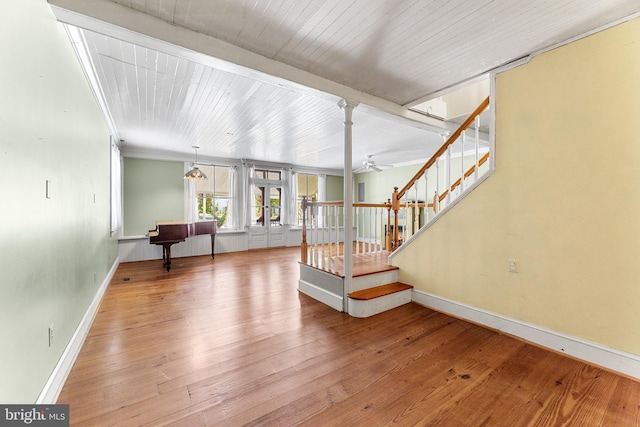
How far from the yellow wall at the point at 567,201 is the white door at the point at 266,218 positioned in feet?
19.1

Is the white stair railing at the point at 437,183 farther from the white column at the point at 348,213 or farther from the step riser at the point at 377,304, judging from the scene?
the white column at the point at 348,213

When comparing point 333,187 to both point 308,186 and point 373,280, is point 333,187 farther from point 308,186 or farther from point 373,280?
point 373,280

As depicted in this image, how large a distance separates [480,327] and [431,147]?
4.15m

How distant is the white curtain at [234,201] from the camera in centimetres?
721

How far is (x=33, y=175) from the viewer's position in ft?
4.62

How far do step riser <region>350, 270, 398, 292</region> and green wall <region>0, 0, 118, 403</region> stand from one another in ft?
8.57

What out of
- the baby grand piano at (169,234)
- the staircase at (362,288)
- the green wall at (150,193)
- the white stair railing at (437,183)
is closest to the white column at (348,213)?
the staircase at (362,288)

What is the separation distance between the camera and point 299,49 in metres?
2.30

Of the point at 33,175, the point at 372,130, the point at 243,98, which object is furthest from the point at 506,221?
the point at 33,175

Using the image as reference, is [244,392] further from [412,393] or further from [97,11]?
[97,11]

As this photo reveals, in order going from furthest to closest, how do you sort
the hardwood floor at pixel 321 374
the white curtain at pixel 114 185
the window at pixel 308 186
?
the window at pixel 308 186 → the white curtain at pixel 114 185 → the hardwood floor at pixel 321 374

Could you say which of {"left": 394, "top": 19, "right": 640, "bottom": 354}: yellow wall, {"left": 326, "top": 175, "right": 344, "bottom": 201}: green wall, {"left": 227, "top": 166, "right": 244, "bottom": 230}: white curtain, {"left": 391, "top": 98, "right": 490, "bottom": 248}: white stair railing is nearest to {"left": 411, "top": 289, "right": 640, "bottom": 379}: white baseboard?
{"left": 394, "top": 19, "right": 640, "bottom": 354}: yellow wall

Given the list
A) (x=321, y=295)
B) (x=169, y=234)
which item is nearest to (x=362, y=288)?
(x=321, y=295)

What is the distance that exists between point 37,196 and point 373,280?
3131 mm
